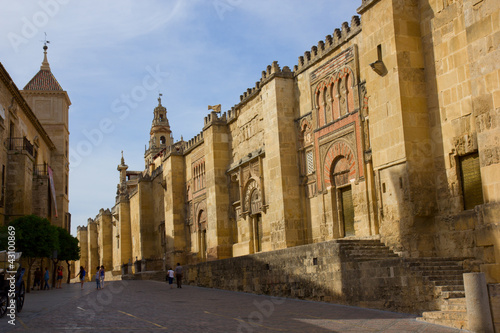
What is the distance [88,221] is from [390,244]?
52254 millimetres

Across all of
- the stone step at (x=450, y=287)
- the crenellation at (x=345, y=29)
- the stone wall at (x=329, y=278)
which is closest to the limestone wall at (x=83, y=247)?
the stone wall at (x=329, y=278)

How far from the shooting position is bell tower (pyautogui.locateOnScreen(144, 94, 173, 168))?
68.1m

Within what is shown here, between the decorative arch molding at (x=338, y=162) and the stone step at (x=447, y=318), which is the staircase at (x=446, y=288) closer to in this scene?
the stone step at (x=447, y=318)

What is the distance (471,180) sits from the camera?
40.2 ft

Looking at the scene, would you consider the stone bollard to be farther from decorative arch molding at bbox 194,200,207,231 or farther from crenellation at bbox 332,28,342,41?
decorative arch molding at bbox 194,200,207,231

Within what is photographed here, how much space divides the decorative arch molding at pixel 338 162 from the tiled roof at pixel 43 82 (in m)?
28.0

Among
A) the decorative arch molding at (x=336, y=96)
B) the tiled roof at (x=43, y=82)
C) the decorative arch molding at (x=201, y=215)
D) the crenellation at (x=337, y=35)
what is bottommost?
the decorative arch molding at (x=201, y=215)

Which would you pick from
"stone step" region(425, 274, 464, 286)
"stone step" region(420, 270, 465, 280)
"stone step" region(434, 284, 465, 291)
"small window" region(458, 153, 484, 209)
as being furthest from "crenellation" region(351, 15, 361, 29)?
"stone step" region(434, 284, 465, 291)

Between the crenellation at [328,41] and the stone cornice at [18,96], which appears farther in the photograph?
the stone cornice at [18,96]

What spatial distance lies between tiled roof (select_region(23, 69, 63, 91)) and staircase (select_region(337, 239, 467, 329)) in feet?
105

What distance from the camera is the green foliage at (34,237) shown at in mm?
22328

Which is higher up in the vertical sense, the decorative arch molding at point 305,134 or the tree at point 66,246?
the decorative arch molding at point 305,134

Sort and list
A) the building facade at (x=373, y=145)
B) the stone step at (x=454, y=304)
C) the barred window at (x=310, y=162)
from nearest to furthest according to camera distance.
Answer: the stone step at (x=454, y=304), the building facade at (x=373, y=145), the barred window at (x=310, y=162)

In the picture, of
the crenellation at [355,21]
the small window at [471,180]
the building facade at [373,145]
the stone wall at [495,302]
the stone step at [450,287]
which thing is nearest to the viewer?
the stone wall at [495,302]
